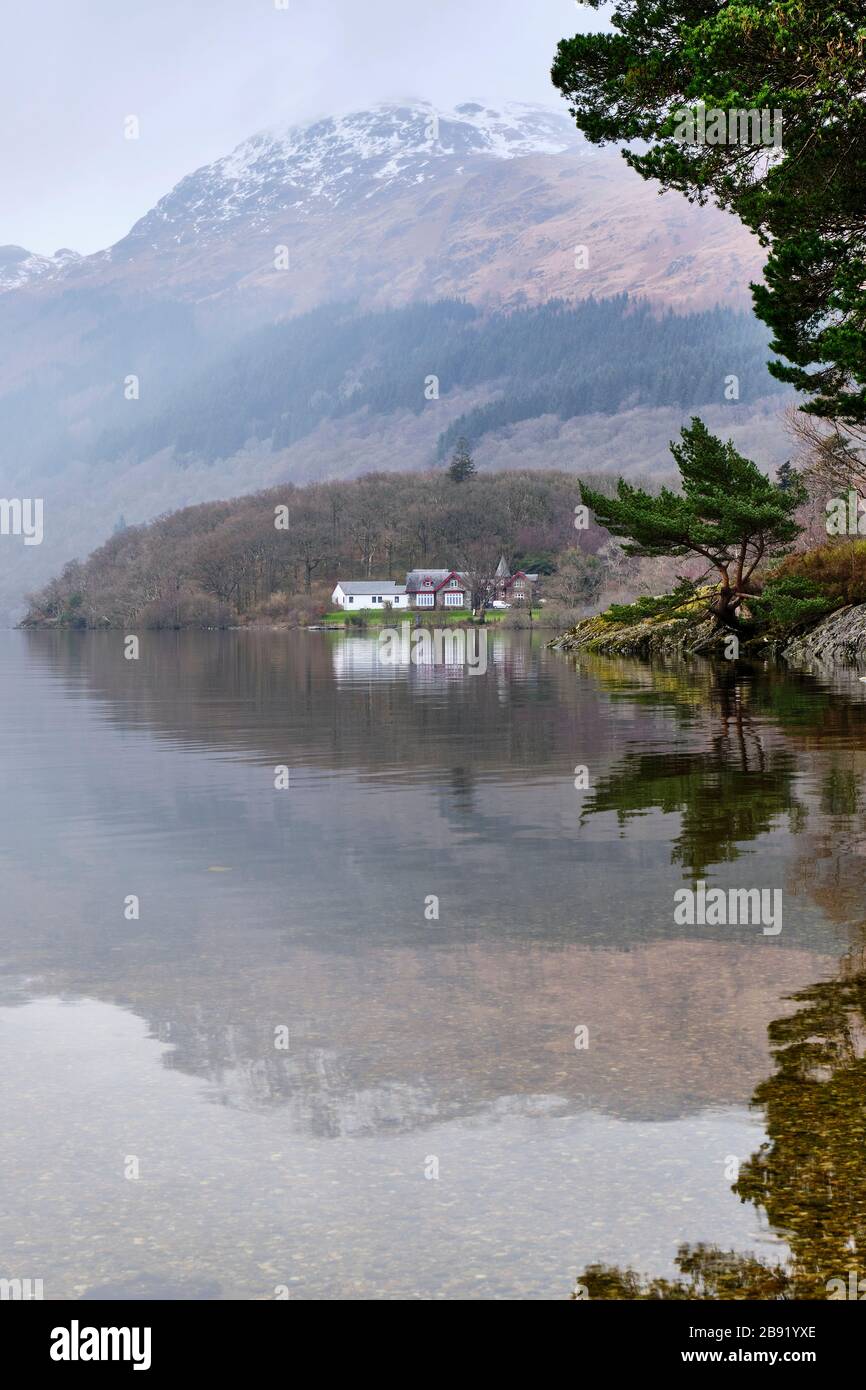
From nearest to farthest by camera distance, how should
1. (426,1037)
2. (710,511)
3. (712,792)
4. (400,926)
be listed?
(426,1037)
(400,926)
(712,792)
(710,511)

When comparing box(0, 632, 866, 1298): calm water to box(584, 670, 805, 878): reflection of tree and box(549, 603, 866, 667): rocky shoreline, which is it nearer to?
box(584, 670, 805, 878): reflection of tree

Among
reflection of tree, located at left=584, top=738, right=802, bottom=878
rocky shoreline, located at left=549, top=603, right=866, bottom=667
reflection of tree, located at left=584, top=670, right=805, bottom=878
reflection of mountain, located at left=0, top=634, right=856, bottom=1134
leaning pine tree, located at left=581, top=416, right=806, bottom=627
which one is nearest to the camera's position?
reflection of mountain, located at left=0, top=634, right=856, bottom=1134

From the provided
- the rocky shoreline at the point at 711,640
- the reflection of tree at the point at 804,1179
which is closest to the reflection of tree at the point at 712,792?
the reflection of tree at the point at 804,1179

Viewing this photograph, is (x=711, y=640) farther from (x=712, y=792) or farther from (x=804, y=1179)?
(x=804, y=1179)

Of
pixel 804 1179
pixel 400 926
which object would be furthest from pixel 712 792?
pixel 804 1179

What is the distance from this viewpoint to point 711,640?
61188 mm

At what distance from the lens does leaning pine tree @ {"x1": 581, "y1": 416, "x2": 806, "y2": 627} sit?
2111 inches

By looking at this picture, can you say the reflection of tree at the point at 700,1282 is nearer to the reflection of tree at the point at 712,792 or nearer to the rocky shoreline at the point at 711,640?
the reflection of tree at the point at 712,792

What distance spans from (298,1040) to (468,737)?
1993cm

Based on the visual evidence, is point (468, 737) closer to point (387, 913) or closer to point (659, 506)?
point (387, 913)

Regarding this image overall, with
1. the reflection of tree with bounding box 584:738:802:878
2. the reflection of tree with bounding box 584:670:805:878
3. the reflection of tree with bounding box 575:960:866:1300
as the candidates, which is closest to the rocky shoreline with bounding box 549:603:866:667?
the reflection of tree with bounding box 584:670:805:878

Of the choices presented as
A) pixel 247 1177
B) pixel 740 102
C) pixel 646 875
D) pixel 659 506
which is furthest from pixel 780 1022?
pixel 659 506

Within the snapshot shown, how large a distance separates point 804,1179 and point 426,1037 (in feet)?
9.39

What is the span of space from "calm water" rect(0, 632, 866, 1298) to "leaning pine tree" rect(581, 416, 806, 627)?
33191 mm
